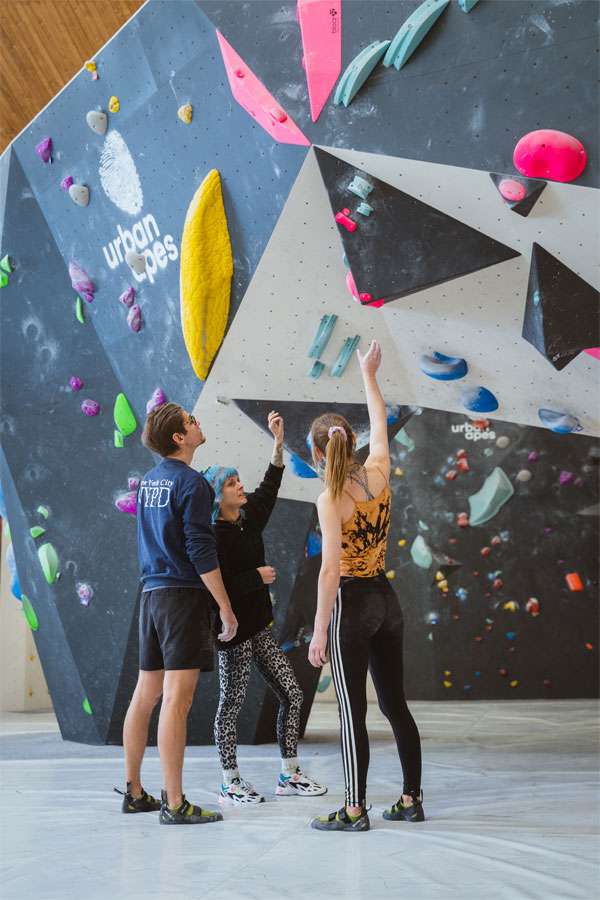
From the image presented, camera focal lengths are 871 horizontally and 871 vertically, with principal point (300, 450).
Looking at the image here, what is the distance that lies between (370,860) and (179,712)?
724mm

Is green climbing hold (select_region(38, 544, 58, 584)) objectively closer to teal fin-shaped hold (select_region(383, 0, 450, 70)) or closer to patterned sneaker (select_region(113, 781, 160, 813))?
patterned sneaker (select_region(113, 781, 160, 813))

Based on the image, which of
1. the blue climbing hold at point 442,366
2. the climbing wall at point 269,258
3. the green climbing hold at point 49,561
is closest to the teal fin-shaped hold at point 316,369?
the climbing wall at point 269,258

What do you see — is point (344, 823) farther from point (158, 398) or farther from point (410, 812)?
point (158, 398)

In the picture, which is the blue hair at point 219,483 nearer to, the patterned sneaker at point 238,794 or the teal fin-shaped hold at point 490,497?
the patterned sneaker at point 238,794

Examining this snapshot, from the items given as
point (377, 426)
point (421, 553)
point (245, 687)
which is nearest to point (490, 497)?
point (421, 553)

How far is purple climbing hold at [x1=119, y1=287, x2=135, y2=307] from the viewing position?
397 centimetres

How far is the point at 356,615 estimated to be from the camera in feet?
7.78

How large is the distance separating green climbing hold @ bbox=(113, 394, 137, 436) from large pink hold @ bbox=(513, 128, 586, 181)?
2.21 meters

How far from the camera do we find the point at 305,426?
150 inches

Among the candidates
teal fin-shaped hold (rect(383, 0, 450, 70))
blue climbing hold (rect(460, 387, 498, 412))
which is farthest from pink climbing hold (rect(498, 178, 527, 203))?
blue climbing hold (rect(460, 387, 498, 412))

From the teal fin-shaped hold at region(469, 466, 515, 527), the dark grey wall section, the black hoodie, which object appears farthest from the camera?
the teal fin-shaped hold at region(469, 466, 515, 527)

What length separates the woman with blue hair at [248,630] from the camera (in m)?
2.96

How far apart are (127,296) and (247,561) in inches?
61.1

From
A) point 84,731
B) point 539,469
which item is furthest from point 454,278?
point 539,469
